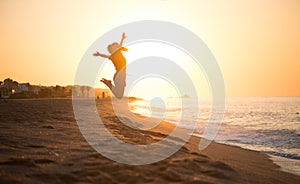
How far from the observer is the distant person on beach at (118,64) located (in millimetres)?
9781

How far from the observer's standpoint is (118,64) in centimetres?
996

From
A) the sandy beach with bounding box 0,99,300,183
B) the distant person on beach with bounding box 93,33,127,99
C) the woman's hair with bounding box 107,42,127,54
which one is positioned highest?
the woman's hair with bounding box 107,42,127,54

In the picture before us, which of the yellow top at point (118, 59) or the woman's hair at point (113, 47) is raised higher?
the woman's hair at point (113, 47)

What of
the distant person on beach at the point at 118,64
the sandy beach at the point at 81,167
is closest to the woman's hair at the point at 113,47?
the distant person on beach at the point at 118,64

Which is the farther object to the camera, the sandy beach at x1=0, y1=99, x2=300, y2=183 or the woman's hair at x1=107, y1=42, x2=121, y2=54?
the woman's hair at x1=107, y1=42, x2=121, y2=54

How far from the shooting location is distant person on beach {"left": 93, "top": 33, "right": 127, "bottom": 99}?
978 centimetres

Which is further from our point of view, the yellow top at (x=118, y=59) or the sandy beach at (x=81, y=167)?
the yellow top at (x=118, y=59)

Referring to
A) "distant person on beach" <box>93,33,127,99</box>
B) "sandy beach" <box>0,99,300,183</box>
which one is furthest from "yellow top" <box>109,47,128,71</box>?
"sandy beach" <box>0,99,300,183</box>

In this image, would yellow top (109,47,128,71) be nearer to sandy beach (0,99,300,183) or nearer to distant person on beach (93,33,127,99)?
distant person on beach (93,33,127,99)

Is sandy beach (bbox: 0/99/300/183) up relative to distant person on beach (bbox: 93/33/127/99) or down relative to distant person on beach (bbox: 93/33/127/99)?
down

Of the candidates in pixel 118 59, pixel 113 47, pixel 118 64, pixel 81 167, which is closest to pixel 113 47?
pixel 113 47

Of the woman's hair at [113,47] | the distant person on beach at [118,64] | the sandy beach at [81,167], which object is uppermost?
the woman's hair at [113,47]

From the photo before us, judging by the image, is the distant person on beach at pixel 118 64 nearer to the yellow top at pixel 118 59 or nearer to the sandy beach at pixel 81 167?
the yellow top at pixel 118 59

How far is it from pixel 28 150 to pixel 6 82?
8428 centimetres
